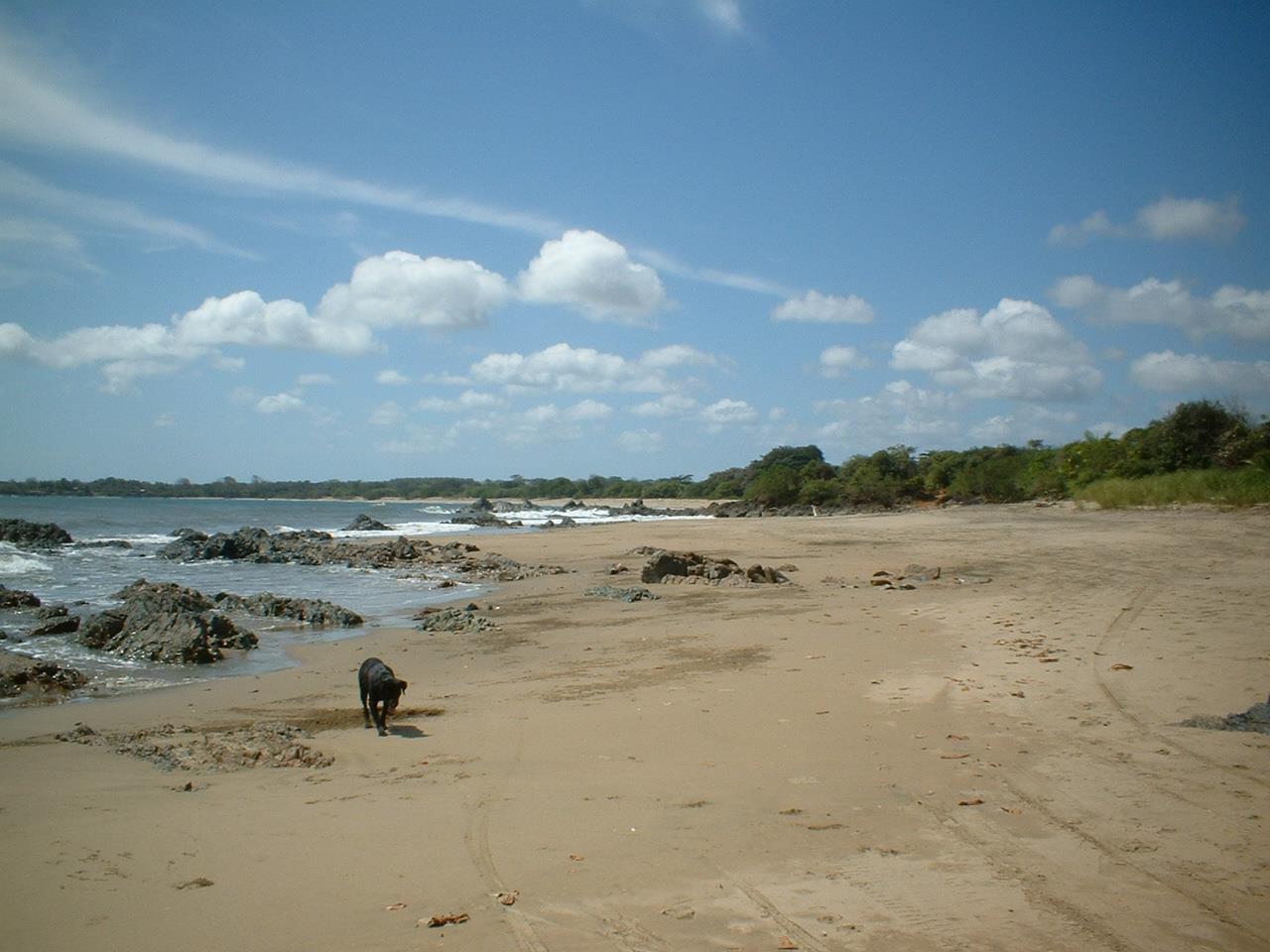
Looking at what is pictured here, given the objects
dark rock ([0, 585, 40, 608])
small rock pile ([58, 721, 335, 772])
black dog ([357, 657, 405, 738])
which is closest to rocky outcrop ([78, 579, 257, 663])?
small rock pile ([58, 721, 335, 772])

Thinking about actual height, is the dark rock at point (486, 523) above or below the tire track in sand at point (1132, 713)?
below

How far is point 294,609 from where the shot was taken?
1602 cm

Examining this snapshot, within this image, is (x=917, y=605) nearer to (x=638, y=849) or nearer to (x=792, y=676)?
(x=792, y=676)

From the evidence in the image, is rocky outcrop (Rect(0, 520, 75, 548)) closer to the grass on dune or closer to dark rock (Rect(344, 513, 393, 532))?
dark rock (Rect(344, 513, 393, 532))

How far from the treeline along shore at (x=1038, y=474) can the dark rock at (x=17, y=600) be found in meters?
36.2

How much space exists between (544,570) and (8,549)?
24.1 meters

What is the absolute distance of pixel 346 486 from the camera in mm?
157750

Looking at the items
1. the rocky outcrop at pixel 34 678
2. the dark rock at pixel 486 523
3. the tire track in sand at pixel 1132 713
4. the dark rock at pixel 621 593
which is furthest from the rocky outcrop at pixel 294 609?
the dark rock at pixel 486 523

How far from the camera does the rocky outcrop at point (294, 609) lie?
15.1 m

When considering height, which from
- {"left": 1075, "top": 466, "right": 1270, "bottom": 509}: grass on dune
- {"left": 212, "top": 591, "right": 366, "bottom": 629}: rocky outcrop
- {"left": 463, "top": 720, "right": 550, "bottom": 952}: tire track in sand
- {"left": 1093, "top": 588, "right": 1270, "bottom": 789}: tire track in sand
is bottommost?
{"left": 212, "top": 591, "right": 366, "bottom": 629}: rocky outcrop

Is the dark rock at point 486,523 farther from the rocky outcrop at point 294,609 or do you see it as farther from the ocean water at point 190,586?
the rocky outcrop at point 294,609

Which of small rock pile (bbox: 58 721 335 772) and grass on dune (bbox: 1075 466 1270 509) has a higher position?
grass on dune (bbox: 1075 466 1270 509)

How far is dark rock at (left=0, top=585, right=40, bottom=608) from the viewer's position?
16730 millimetres

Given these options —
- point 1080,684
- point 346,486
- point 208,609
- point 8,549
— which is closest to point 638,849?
point 1080,684
